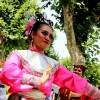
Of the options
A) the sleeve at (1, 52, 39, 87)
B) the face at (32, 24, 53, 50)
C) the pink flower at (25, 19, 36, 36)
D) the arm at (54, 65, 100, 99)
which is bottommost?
the arm at (54, 65, 100, 99)

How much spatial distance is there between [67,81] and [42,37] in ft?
1.45

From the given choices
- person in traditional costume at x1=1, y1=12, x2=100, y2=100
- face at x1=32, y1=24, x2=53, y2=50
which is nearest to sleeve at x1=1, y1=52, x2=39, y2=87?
person in traditional costume at x1=1, y1=12, x2=100, y2=100

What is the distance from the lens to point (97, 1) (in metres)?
13.0

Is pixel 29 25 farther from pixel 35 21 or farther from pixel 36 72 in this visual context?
pixel 36 72

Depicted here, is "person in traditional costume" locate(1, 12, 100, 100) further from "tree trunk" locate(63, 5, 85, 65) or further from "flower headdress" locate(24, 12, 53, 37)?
"tree trunk" locate(63, 5, 85, 65)

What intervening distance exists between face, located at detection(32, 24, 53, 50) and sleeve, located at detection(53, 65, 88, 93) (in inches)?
9.6

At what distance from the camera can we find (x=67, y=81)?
2.63 meters

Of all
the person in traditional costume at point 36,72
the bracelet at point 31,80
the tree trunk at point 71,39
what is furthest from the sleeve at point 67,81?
the tree trunk at point 71,39

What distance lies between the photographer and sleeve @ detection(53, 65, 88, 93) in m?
2.62

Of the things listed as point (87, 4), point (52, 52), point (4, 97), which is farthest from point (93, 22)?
point (52, 52)

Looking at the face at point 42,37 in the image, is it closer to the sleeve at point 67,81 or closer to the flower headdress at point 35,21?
the flower headdress at point 35,21

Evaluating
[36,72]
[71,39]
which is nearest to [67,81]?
[36,72]

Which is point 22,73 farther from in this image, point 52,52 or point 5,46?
point 52,52

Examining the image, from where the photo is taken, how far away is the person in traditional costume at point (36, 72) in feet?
7.36
